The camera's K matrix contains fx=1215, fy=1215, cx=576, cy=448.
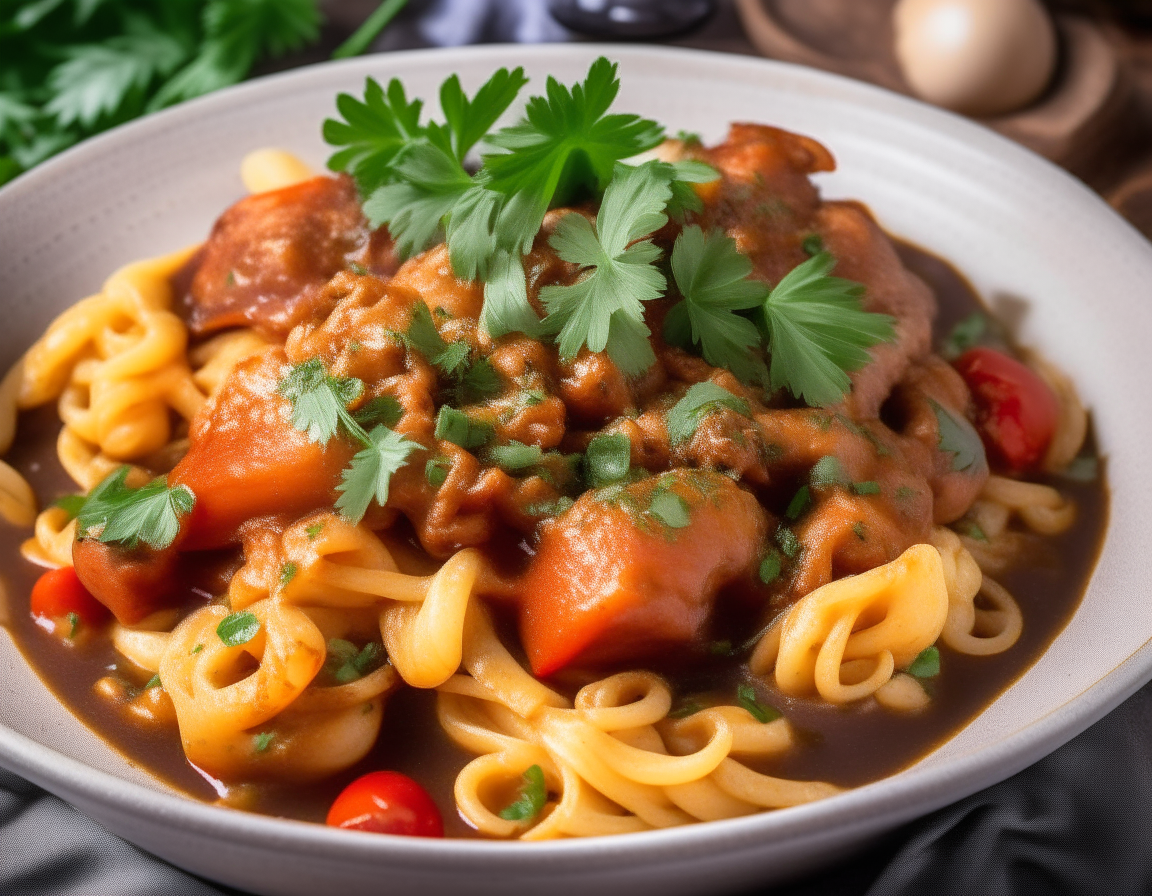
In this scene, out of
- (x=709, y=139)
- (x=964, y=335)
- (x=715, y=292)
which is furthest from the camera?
(x=709, y=139)

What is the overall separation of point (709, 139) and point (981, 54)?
1.86 m

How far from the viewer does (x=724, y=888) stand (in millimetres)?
3779

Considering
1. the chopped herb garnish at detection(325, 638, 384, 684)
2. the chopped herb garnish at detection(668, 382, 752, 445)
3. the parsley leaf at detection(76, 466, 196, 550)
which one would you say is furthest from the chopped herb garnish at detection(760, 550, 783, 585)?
the parsley leaf at detection(76, 466, 196, 550)

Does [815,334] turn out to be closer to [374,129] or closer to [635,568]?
[635,568]

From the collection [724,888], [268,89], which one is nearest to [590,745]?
[724,888]

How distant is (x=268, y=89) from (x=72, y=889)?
457cm

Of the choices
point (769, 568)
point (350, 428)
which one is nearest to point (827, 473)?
point (769, 568)

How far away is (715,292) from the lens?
14.8 ft

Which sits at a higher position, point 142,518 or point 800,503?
point 142,518

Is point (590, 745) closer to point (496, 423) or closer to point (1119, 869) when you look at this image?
point (496, 423)

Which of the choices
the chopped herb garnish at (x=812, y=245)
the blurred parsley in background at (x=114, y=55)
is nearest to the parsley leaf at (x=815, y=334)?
the chopped herb garnish at (x=812, y=245)

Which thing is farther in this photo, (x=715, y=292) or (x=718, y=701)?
(x=715, y=292)

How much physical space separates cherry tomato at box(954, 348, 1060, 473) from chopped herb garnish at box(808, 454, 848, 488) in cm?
115

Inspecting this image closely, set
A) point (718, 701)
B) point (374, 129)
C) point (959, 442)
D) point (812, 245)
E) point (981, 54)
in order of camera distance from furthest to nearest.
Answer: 1. point (981, 54)
2. point (374, 129)
3. point (812, 245)
4. point (959, 442)
5. point (718, 701)
